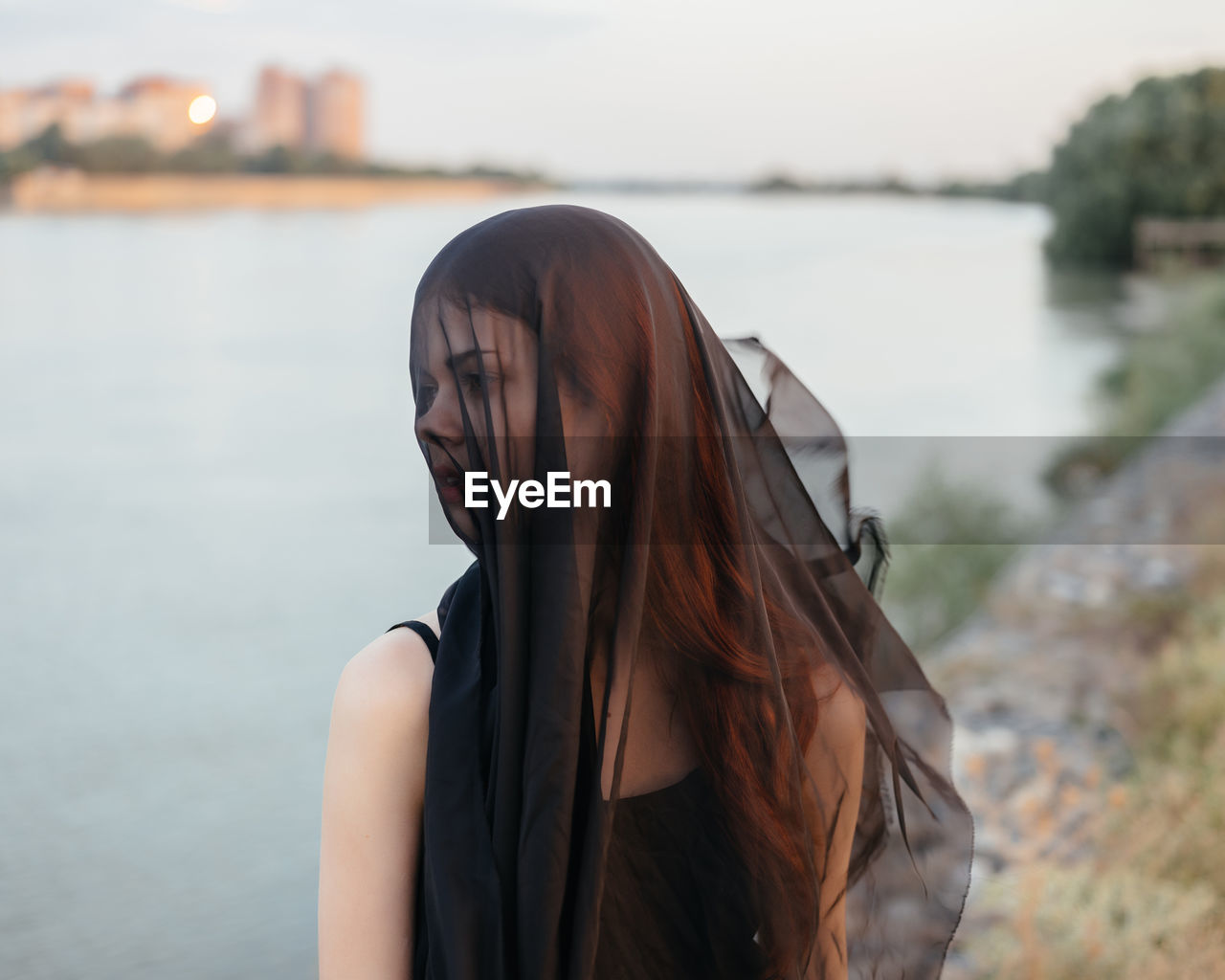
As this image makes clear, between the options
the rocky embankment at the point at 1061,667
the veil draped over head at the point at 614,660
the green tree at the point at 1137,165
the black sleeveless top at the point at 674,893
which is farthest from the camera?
the green tree at the point at 1137,165

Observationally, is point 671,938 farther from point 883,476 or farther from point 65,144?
point 65,144

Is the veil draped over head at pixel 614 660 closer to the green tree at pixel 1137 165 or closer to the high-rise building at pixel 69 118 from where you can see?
the high-rise building at pixel 69 118

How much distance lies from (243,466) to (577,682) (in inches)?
750

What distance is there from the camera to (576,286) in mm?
913

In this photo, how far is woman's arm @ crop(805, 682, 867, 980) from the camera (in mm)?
1153

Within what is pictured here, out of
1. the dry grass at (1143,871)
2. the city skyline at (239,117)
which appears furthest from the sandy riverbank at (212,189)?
the dry grass at (1143,871)

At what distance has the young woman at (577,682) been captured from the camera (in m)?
0.92

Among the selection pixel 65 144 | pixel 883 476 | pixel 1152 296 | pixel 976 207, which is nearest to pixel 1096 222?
pixel 1152 296

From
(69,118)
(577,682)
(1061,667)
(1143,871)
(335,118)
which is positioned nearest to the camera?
(577,682)

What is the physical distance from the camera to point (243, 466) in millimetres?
18891

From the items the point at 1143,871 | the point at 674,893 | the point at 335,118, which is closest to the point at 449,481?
the point at 674,893

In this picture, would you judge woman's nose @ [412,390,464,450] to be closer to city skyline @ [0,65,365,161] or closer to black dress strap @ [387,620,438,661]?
black dress strap @ [387,620,438,661]

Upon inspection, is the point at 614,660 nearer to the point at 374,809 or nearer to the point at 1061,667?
the point at 374,809

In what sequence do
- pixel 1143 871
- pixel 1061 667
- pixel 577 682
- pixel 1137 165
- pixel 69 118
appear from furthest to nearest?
pixel 1137 165
pixel 69 118
pixel 1061 667
pixel 1143 871
pixel 577 682
